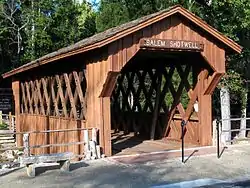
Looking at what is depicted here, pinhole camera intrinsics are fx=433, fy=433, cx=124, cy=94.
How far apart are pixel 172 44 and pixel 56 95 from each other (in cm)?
561

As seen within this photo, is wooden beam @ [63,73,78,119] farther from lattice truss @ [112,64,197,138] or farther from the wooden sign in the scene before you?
lattice truss @ [112,64,197,138]

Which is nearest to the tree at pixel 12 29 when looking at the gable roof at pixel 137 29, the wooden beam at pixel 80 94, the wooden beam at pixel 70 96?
the wooden beam at pixel 70 96

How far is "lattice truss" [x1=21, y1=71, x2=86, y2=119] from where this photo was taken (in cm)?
1341

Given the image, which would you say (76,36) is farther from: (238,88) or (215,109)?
(238,88)

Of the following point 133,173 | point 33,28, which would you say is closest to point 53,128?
point 133,173

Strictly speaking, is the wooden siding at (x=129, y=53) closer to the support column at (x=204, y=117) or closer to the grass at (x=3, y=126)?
the support column at (x=204, y=117)

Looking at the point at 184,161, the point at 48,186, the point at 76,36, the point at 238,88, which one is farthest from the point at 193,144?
the point at 76,36

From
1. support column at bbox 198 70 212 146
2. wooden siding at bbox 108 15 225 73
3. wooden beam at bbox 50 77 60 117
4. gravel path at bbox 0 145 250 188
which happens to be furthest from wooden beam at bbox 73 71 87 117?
support column at bbox 198 70 212 146

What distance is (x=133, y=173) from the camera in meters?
9.63

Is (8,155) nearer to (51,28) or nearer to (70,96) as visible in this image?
(70,96)

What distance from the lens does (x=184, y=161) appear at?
36.3 feet

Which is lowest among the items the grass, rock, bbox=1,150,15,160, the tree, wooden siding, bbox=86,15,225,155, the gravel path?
rock, bbox=1,150,15,160

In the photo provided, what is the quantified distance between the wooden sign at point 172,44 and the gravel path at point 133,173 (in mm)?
3126

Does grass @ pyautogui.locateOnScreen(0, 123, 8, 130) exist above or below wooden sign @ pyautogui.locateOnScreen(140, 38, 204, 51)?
below
